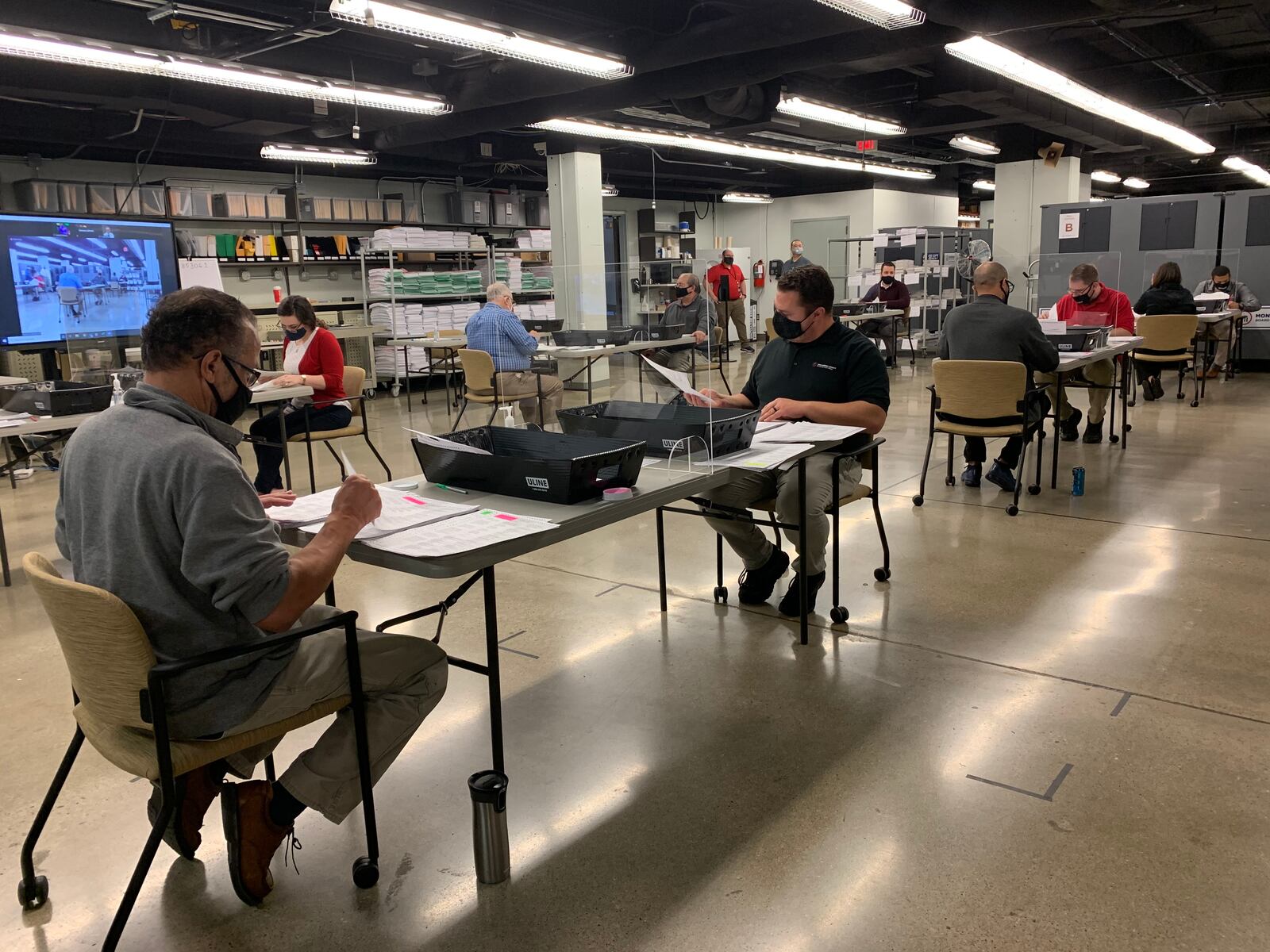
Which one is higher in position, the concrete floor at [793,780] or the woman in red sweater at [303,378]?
the woman in red sweater at [303,378]

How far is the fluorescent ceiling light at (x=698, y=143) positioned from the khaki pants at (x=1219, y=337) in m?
5.12

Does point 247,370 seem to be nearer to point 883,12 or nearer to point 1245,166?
point 883,12

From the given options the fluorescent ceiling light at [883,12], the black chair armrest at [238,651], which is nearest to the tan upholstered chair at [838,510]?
the black chair armrest at [238,651]

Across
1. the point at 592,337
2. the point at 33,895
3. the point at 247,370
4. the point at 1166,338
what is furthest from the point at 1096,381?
the point at 33,895

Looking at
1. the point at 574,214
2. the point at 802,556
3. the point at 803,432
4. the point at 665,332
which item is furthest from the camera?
the point at 574,214

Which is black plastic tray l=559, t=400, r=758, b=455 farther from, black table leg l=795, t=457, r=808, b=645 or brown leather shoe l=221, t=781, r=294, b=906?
brown leather shoe l=221, t=781, r=294, b=906

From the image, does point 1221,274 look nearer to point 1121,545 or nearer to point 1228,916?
point 1121,545

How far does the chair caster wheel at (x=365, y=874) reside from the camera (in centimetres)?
195

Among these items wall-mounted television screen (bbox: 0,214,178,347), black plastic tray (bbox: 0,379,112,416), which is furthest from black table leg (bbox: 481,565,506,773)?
wall-mounted television screen (bbox: 0,214,178,347)

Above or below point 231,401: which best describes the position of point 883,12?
above

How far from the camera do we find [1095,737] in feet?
8.14

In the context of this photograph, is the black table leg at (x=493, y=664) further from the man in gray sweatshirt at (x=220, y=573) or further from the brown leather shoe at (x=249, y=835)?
the brown leather shoe at (x=249, y=835)

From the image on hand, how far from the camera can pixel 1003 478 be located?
5168mm

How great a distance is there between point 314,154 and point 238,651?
8.44 meters
